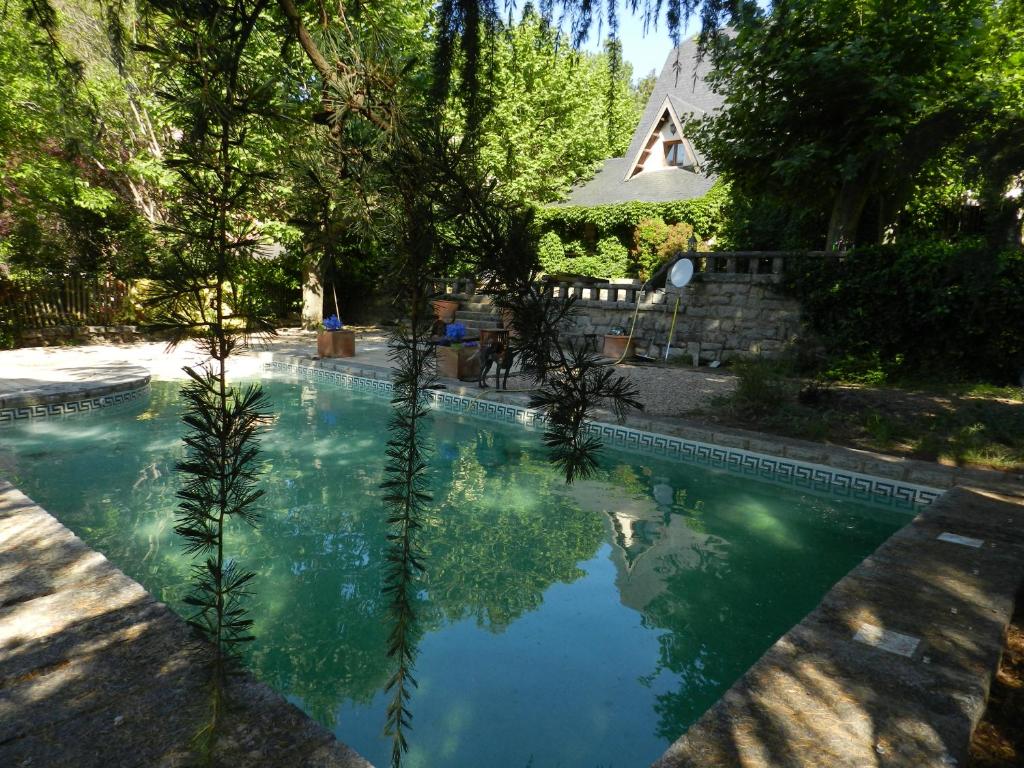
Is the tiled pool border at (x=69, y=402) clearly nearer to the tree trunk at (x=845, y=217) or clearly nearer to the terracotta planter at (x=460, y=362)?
the terracotta planter at (x=460, y=362)

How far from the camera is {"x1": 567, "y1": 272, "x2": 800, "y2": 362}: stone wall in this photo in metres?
11.5

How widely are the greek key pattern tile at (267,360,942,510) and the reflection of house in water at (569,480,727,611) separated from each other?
2.15ft

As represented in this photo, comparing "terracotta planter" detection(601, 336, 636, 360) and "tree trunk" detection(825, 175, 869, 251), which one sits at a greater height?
"tree trunk" detection(825, 175, 869, 251)

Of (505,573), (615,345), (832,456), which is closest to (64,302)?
(615,345)

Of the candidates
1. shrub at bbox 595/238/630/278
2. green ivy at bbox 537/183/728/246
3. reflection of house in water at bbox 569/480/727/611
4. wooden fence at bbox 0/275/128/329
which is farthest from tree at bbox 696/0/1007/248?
wooden fence at bbox 0/275/128/329

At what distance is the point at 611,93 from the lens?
2406 mm

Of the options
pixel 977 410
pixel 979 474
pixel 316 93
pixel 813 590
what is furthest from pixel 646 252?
pixel 316 93

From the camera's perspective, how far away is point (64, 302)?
1334cm

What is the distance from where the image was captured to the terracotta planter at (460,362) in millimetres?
10156

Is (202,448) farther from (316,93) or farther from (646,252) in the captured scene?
(646,252)

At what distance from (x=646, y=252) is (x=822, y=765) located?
19253mm

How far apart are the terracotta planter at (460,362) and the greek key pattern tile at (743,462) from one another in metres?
1.11

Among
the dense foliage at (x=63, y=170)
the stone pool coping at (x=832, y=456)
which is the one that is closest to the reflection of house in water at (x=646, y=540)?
the stone pool coping at (x=832, y=456)

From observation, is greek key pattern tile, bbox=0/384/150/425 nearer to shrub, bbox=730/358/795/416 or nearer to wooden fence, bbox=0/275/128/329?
wooden fence, bbox=0/275/128/329
